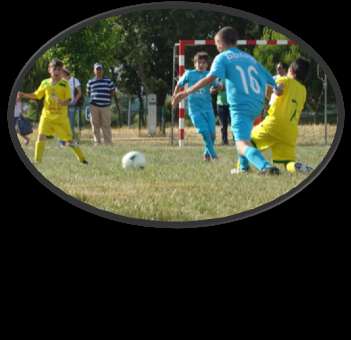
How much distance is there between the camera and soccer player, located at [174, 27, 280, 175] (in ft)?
11.7

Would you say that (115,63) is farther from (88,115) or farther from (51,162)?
(51,162)

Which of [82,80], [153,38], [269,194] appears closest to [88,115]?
[82,80]

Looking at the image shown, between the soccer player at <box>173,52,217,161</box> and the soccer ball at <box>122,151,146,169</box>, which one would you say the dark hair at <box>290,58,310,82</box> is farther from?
the soccer ball at <box>122,151,146,169</box>

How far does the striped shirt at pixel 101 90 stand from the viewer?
3529 millimetres

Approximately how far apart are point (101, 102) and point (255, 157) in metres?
0.60

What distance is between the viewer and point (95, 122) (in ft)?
11.6

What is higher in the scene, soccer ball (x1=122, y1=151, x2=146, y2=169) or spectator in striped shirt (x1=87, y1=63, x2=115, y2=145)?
spectator in striped shirt (x1=87, y1=63, x2=115, y2=145)

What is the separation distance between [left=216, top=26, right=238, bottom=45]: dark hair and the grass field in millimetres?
361

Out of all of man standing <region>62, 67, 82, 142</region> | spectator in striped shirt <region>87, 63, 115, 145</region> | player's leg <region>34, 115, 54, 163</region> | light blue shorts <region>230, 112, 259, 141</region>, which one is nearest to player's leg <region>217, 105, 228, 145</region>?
light blue shorts <region>230, 112, 259, 141</region>

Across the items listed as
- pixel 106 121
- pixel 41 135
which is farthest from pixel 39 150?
pixel 106 121

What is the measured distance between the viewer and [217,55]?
356 cm

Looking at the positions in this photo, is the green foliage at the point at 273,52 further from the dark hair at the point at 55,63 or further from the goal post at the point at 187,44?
the dark hair at the point at 55,63

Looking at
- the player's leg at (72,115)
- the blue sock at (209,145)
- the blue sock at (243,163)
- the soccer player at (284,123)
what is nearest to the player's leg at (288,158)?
the soccer player at (284,123)

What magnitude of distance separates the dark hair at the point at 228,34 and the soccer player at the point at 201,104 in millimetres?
110
